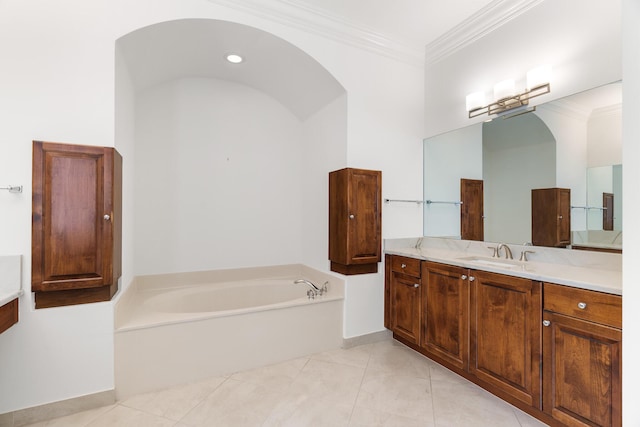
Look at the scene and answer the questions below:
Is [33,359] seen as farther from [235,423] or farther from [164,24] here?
[164,24]

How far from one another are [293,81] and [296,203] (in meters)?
1.31

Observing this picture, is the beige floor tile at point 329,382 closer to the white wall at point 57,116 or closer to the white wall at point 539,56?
the white wall at point 57,116

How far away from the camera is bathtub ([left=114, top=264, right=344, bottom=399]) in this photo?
195cm

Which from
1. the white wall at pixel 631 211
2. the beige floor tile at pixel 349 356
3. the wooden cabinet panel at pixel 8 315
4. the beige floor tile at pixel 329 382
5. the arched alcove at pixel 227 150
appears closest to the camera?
the white wall at pixel 631 211

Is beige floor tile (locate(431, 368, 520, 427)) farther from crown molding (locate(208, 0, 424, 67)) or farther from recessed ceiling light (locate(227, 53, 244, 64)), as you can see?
recessed ceiling light (locate(227, 53, 244, 64))

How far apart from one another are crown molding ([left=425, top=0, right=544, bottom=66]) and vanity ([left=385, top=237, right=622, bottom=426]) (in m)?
1.75

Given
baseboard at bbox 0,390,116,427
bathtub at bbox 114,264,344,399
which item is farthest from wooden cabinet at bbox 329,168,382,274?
baseboard at bbox 0,390,116,427

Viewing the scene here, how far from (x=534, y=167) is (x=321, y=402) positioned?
223 centimetres

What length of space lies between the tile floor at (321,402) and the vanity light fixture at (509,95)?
2062 millimetres

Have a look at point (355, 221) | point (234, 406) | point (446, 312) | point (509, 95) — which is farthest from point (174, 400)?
point (509, 95)

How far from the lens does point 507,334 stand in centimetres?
180

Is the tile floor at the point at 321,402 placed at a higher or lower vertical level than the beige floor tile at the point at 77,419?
lower

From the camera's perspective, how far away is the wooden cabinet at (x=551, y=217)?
2.04 m

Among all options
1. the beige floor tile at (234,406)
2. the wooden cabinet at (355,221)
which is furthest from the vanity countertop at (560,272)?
the beige floor tile at (234,406)
